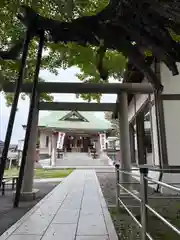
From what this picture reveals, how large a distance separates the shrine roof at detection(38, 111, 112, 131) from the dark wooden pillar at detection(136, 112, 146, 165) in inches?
633

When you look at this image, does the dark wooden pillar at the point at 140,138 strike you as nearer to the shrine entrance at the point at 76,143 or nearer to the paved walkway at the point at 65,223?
the paved walkway at the point at 65,223

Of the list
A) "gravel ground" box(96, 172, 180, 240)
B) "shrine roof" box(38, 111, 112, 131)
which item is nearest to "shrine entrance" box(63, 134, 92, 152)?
"shrine roof" box(38, 111, 112, 131)

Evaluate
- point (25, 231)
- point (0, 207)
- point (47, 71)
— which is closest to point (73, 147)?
point (47, 71)

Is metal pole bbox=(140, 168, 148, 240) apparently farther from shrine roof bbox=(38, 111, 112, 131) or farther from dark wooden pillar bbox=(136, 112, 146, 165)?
shrine roof bbox=(38, 111, 112, 131)

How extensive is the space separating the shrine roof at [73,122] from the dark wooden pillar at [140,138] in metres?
16.1

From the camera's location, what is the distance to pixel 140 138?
13.0 meters

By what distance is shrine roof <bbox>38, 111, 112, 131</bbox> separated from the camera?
28.7 m

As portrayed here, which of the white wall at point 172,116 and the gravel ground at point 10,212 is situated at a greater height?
the white wall at point 172,116

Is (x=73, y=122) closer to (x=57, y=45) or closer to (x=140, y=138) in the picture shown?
(x=140, y=138)

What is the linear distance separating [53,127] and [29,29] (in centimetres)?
2475

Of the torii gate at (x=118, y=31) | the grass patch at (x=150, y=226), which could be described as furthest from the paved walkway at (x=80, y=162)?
the torii gate at (x=118, y=31)

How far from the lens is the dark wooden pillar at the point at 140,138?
12.5 meters

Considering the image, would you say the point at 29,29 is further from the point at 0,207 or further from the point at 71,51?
A: the point at 0,207

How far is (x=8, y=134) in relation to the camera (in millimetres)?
3352
